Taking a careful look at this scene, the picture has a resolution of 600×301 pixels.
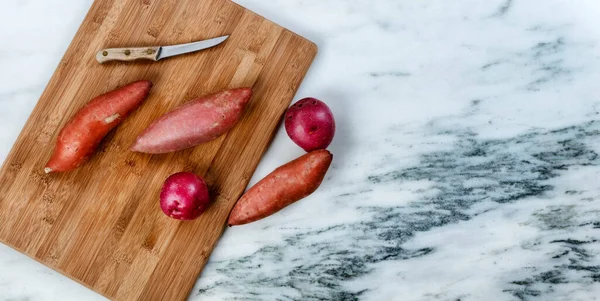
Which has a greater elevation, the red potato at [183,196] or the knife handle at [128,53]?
the knife handle at [128,53]

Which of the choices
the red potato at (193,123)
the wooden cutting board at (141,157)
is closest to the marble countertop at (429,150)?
the wooden cutting board at (141,157)

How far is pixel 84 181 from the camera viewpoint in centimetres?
155

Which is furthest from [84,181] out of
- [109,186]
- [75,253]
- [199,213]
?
[199,213]

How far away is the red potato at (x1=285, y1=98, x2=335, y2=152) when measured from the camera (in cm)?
150

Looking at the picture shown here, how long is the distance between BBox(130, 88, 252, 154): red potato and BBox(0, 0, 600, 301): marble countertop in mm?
185

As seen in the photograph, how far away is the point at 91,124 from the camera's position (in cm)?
149

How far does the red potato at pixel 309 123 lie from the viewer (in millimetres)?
1503

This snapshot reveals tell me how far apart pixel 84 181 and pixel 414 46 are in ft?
3.19

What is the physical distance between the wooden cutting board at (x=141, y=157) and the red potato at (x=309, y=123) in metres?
0.09

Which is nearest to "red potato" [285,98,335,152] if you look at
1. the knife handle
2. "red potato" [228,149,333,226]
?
"red potato" [228,149,333,226]

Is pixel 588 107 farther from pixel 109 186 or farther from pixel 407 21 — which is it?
pixel 109 186

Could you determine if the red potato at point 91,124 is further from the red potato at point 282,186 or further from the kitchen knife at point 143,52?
the red potato at point 282,186

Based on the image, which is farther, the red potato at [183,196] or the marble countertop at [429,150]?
the marble countertop at [429,150]

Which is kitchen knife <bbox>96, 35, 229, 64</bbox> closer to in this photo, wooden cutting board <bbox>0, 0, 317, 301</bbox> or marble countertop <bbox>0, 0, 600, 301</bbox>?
wooden cutting board <bbox>0, 0, 317, 301</bbox>
